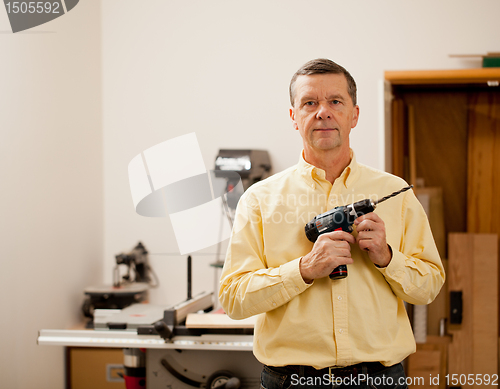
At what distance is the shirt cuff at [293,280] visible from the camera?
1251mm

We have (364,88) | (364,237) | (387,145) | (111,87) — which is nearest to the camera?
(364,237)

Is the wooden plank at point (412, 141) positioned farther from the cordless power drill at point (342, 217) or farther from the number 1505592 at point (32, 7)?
the number 1505592 at point (32, 7)

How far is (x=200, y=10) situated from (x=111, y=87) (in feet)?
2.59

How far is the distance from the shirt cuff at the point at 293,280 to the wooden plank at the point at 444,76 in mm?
1786

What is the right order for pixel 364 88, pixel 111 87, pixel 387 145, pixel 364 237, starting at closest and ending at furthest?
pixel 364 237
pixel 387 145
pixel 364 88
pixel 111 87

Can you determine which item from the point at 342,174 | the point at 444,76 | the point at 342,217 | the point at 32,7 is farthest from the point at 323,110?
the point at 32,7

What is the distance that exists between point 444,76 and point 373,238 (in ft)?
5.81

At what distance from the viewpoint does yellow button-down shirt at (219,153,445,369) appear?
127cm

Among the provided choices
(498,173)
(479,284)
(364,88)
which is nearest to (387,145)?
(364,88)

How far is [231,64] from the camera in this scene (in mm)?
3070

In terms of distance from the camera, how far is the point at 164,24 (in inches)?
123

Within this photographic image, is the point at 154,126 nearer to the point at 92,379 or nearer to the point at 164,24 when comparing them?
the point at 164,24

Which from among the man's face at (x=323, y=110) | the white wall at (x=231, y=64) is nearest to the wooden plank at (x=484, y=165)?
the white wall at (x=231, y=64)

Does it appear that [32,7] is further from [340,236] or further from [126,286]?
[340,236]
